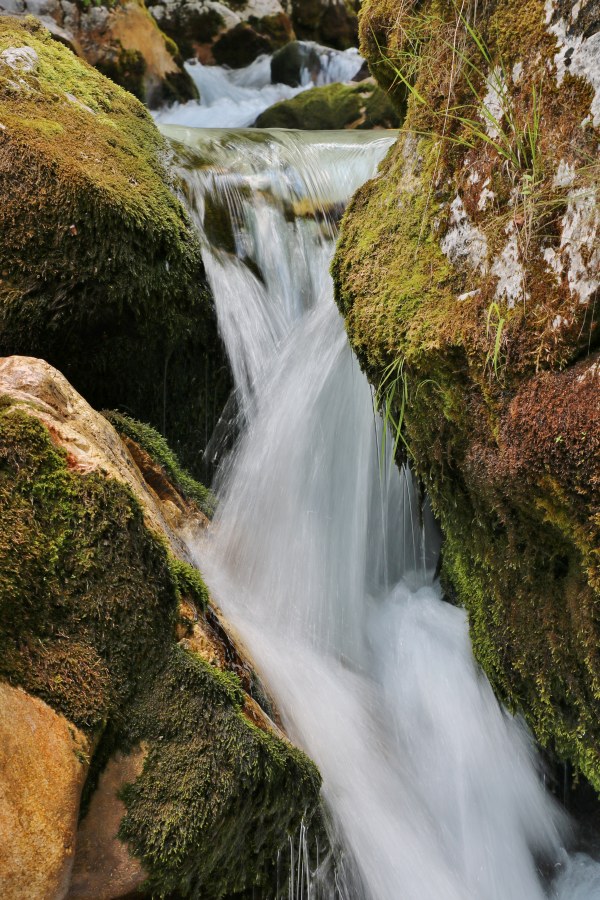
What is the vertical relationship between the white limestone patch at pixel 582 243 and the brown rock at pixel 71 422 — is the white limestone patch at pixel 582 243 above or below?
above

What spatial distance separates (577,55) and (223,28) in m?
10.6

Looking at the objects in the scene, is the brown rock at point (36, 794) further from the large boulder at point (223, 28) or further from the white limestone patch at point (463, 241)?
the large boulder at point (223, 28)

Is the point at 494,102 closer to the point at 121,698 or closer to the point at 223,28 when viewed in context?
the point at 121,698

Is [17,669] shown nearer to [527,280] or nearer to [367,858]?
[367,858]

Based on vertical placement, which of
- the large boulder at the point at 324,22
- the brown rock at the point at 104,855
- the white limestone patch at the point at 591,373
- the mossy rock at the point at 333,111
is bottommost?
the brown rock at the point at 104,855

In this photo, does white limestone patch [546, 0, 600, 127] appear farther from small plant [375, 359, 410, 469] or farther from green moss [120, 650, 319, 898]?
green moss [120, 650, 319, 898]

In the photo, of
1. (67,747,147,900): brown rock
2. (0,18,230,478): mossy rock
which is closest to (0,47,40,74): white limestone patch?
(0,18,230,478): mossy rock

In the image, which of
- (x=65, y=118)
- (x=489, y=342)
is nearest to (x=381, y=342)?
(x=489, y=342)

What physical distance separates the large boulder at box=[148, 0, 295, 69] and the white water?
9.4 inches

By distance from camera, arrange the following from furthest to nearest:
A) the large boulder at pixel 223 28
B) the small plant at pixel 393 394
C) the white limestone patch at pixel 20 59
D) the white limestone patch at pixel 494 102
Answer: the large boulder at pixel 223 28, the white limestone patch at pixel 20 59, the small plant at pixel 393 394, the white limestone patch at pixel 494 102

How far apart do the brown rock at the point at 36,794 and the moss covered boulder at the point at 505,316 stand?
1.50 m

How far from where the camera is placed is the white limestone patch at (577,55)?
2.17 meters

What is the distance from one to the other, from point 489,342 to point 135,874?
1833 millimetres

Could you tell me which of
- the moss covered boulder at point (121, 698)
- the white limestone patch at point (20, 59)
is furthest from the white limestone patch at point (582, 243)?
the white limestone patch at point (20, 59)
